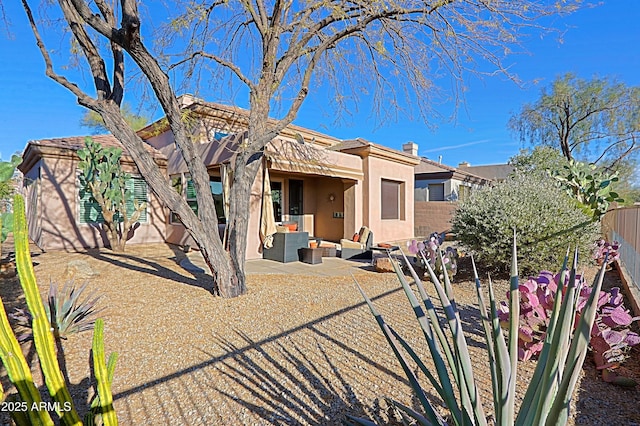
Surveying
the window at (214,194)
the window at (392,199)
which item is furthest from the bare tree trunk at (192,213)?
the window at (392,199)

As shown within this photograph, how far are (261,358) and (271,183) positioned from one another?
1049 centimetres

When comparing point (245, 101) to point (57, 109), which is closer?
point (245, 101)

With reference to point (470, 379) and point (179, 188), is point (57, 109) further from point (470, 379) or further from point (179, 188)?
point (470, 379)

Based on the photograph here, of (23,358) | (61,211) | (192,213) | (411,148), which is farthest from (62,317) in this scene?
(411,148)

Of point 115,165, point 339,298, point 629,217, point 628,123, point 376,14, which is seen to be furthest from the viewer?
point 628,123

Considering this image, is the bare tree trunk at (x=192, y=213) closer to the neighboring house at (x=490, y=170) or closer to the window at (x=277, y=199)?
the window at (x=277, y=199)

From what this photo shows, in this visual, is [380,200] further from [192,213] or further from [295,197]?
[192,213]

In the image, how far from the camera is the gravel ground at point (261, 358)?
9.73 ft

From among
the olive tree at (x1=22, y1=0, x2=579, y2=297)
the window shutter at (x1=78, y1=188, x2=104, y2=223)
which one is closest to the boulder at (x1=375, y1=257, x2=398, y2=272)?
the olive tree at (x1=22, y1=0, x2=579, y2=297)

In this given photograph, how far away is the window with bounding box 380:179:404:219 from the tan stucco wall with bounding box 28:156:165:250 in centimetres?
1181

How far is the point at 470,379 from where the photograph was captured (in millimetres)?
1670

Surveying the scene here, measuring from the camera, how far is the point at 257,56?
28.1ft

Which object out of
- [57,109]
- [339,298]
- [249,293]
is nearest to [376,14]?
[339,298]

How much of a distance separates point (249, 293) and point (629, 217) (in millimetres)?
8654
